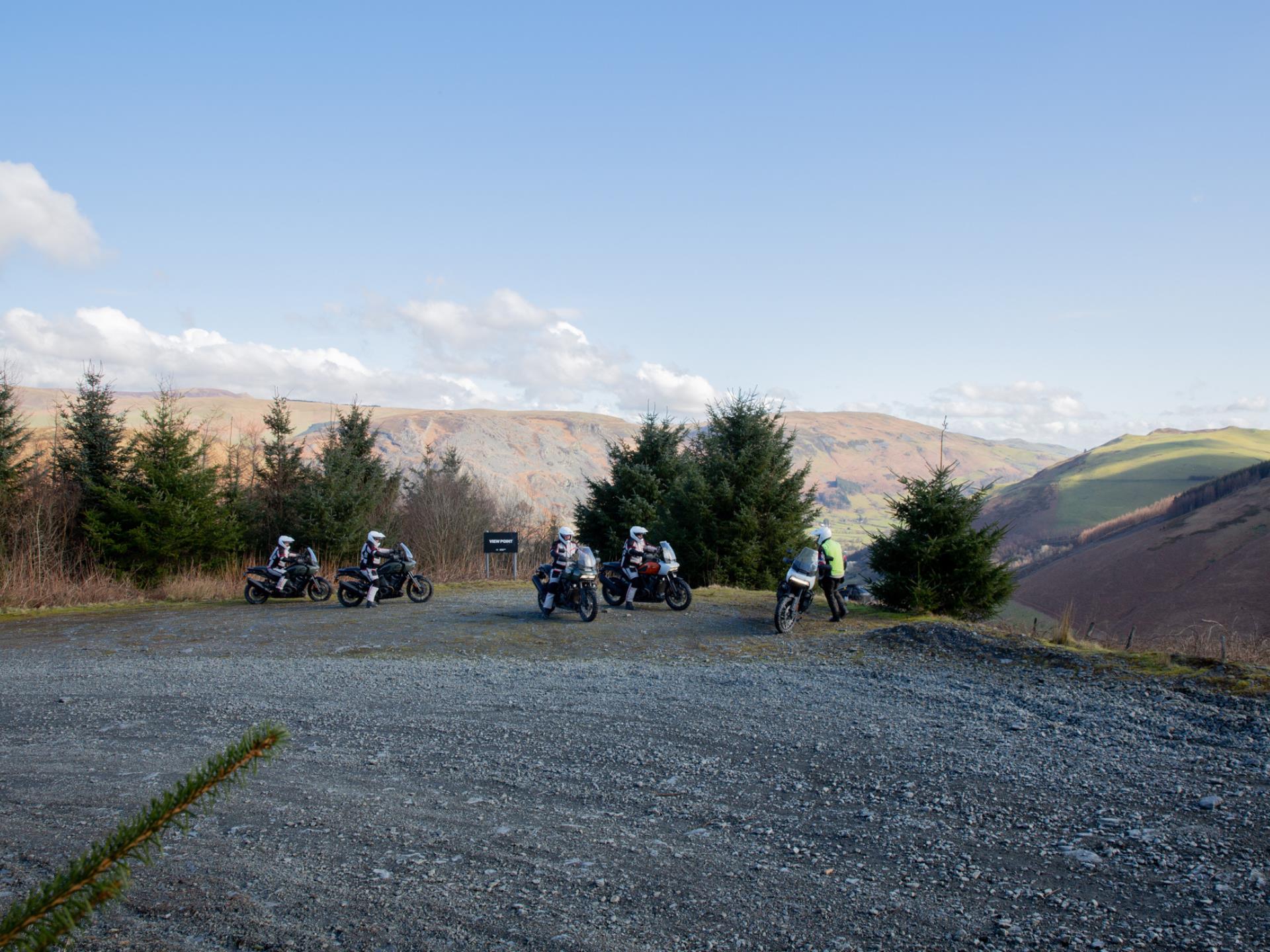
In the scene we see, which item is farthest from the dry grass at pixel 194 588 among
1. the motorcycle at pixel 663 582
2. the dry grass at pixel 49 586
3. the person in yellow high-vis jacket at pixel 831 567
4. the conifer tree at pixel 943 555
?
the conifer tree at pixel 943 555

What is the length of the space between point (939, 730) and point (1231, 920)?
3.25 metres

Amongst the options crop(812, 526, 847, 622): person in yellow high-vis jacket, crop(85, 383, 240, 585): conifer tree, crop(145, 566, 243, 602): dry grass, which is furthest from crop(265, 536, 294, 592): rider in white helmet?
crop(812, 526, 847, 622): person in yellow high-vis jacket

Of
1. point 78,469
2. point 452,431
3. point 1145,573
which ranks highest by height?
point 452,431

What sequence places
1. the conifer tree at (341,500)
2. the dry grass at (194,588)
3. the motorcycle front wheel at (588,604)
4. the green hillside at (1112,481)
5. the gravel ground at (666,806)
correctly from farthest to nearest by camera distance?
the green hillside at (1112,481) → the conifer tree at (341,500) → the dry grass at (194,588) → the motorcycle front wheel at (588,604) → the gravel ground at (666,806)

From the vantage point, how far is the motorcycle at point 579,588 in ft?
46.3

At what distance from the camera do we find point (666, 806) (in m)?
5.03

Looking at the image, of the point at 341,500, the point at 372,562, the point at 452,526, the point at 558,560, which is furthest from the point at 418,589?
the point at 452,526

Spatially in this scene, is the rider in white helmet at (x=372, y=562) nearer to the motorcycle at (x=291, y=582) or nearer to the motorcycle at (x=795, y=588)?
the motorcycle at (x=291, y=582)

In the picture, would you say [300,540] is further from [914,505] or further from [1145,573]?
[1145,573]

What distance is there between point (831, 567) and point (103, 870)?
13193 mm

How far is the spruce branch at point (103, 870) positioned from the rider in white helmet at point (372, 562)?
51.9 ft

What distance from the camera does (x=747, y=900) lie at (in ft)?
12.5

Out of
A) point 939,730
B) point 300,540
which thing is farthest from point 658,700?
point 300,540

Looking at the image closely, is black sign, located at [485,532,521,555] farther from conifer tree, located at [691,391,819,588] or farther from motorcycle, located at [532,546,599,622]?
motorcycle, located at [532,546,599,622]
